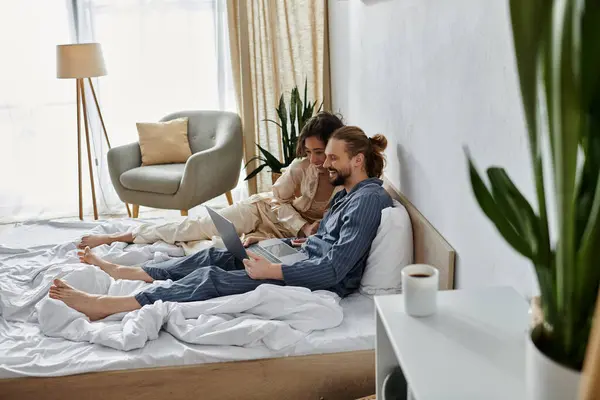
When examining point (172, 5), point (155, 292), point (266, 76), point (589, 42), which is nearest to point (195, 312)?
point (155, 292)

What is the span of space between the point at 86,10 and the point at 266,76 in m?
1.43

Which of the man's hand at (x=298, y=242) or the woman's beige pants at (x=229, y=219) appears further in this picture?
the woman's beige pants at (x=229, y=219)

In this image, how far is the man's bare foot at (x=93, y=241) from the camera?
274 cm

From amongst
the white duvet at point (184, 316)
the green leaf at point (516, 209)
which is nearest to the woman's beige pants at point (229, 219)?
the white duvet at point (184, 316)

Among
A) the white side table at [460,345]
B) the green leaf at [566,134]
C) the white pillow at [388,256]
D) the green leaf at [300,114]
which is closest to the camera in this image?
the green leaf at [566,134]

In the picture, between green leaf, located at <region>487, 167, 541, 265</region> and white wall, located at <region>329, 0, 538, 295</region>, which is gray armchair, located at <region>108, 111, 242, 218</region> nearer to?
white wall, located at <region>329, 0, 538, 295</region>

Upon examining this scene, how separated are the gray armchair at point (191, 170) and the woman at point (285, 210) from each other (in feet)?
3.45

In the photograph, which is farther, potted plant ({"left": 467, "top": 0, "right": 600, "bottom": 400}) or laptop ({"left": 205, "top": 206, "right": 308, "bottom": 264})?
laptop ({"left": 205, "top": 206, "right": 308, "bottom": 264})

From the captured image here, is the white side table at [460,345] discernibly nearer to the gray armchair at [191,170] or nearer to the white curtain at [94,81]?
the gray armchair at [191,170]

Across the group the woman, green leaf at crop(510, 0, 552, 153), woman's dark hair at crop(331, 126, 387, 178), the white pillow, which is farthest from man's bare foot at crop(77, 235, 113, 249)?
green leaf at crop(510, 0, 552, 153)

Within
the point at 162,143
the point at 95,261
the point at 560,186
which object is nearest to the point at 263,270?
the point at 95,261

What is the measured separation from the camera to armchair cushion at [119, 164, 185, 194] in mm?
4051

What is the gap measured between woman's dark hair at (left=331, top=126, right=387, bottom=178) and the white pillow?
0.34 metres

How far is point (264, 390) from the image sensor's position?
1.89 metres
